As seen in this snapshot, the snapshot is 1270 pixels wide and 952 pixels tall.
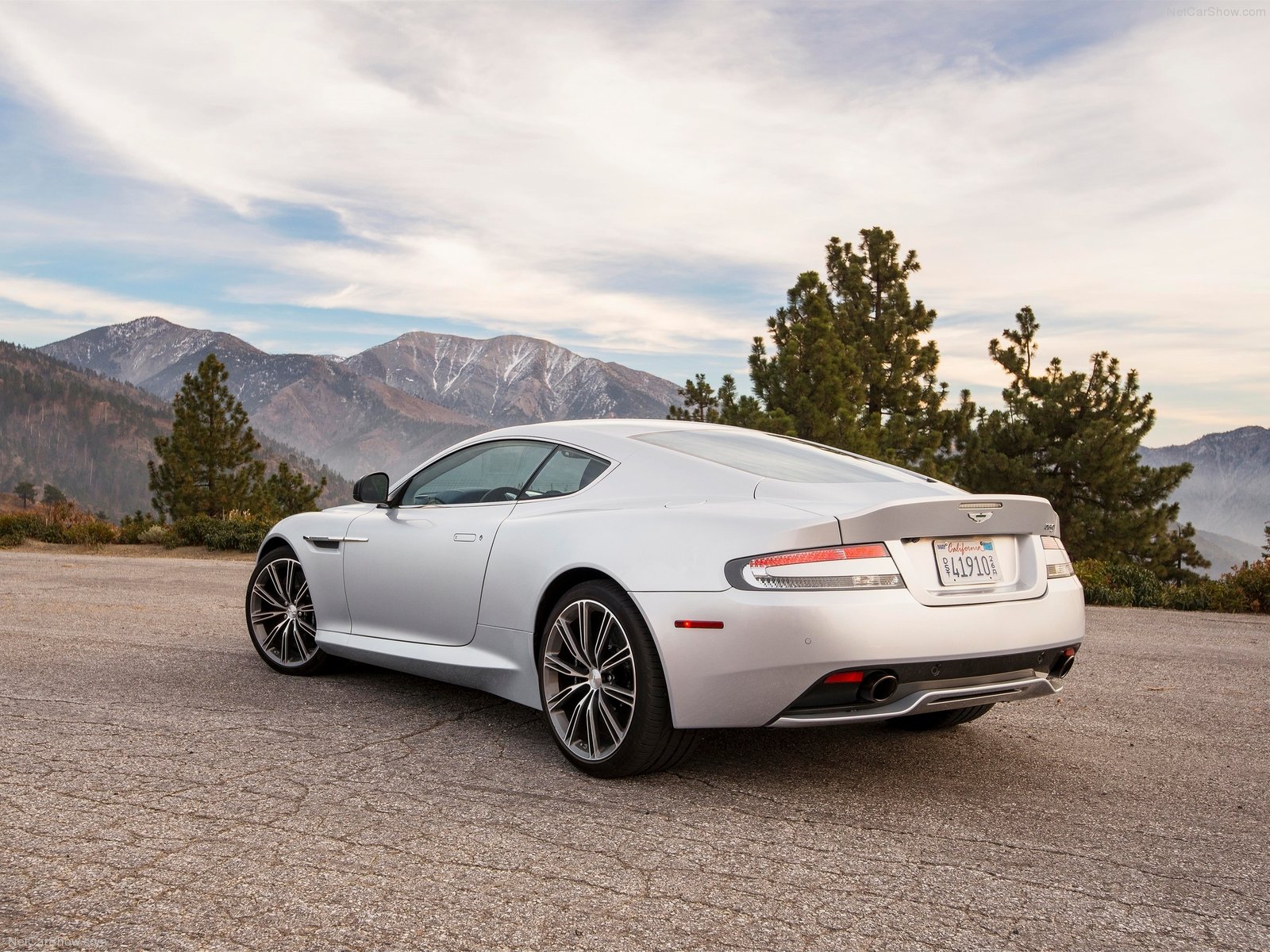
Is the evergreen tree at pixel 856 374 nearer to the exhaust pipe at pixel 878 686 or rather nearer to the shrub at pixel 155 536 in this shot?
the shrub at pixel 155 536

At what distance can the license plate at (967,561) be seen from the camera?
3725 millimetres

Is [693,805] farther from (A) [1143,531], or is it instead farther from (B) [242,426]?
(B) [242,426]

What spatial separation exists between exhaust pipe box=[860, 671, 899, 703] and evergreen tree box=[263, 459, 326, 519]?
1276 inches

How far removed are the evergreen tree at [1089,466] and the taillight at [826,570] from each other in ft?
100

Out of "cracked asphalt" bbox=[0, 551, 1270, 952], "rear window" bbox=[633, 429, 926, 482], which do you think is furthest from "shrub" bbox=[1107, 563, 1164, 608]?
"rear window" bbox=[633, 429, 926, 482]

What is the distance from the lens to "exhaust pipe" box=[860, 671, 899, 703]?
353cm

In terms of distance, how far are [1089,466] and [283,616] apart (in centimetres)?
3111

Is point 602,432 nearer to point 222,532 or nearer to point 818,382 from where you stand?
point 222,532

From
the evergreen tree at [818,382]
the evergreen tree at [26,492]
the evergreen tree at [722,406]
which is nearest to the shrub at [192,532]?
the evergreen tree at [722,406]

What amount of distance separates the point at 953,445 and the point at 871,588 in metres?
32.2

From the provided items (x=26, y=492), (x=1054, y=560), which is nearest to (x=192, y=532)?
(x=1054, y=560)

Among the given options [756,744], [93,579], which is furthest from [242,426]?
[756,744]

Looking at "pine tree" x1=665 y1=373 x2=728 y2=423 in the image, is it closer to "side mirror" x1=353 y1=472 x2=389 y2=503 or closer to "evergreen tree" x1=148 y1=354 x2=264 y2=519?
"evergreen tree" x1=148 y1=354 x2=264 y2=519

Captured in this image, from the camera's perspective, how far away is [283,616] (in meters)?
6.01
